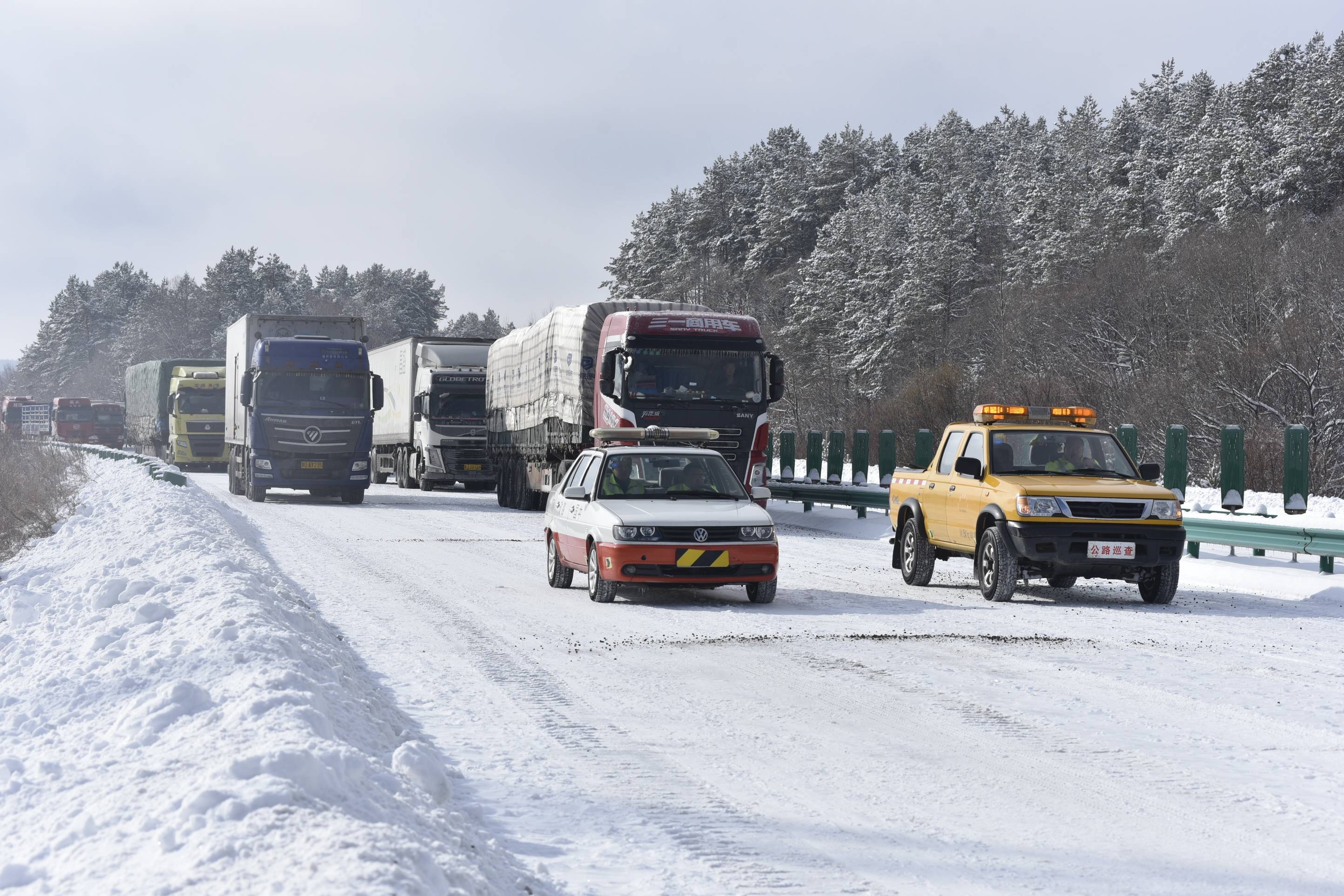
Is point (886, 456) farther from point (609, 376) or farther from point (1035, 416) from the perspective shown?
point (1035, 416)

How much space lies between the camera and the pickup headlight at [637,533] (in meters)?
13.2

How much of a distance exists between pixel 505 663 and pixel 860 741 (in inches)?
125

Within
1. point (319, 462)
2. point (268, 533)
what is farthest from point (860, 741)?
point (319, 462)

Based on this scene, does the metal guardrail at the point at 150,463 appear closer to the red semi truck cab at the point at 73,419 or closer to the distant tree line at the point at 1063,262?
the distant tree line at the point at 1063,262

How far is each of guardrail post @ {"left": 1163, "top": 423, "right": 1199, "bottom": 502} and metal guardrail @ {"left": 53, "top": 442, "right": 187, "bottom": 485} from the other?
1755cm

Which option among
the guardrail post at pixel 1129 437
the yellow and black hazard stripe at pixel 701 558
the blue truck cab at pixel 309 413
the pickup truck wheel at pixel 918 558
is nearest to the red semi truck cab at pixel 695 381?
the guardrail post at pixel 1129 437

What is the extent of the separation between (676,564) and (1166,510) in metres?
4.69

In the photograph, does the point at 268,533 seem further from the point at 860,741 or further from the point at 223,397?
the point at 223,397

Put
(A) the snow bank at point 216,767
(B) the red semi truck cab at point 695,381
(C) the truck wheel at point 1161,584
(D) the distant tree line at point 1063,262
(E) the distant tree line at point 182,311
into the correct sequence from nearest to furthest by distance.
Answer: (A) the snow bank at point 216,767 → (C) the truck wheel at point 1161,584 → (B) the red semi truck cab at point 695,381 → (D) the distant tree line at point 1063,262 → (E) the distant tree line at point 182,311

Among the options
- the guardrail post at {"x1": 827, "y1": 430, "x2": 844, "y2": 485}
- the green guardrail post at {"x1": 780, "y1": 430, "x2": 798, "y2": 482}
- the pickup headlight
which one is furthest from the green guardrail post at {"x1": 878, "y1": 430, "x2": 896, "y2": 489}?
the pickup headlight

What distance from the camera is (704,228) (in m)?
109

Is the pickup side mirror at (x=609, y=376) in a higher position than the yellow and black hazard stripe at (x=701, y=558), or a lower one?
higher

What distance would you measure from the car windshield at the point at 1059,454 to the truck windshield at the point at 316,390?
62.5 feet

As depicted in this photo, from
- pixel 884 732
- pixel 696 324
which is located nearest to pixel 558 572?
pixel 884 732
